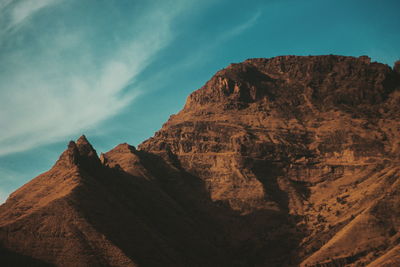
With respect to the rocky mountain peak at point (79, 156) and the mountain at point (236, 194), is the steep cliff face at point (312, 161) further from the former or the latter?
the rocky mountain peak at point (79, 156)

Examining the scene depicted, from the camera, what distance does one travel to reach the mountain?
106 meters

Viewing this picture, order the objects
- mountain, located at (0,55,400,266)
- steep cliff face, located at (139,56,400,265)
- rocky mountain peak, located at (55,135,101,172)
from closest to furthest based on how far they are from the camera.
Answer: mountain, located at (0,55,400,266) → steep cliff face, located at (139,56,400,265) → rocky mountain peak, located at (55,135,101,172)

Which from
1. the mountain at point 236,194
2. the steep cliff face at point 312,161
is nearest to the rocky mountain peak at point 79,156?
the mountain at point 236,194

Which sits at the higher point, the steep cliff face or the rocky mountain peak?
the rocky mountain peak

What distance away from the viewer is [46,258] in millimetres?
97062

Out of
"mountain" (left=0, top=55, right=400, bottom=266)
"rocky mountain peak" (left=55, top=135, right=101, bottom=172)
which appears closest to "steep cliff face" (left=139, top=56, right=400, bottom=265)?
"mountain" (left=0, top=55, right=400, bottom=266)

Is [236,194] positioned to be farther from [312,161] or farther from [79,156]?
[79,156]

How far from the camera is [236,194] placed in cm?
15738

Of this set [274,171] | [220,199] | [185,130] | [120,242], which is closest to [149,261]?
[120,242]

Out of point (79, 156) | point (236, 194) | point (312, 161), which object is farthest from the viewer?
point (312, 161)

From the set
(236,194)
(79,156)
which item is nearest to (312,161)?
(236,194)

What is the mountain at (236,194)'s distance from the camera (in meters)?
106

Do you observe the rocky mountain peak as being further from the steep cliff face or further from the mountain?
the steep cliff face

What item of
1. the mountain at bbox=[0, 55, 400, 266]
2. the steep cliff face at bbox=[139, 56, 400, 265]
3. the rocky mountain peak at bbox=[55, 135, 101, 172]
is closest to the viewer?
the mountain at bbox=[0, 55, 400, 266]
